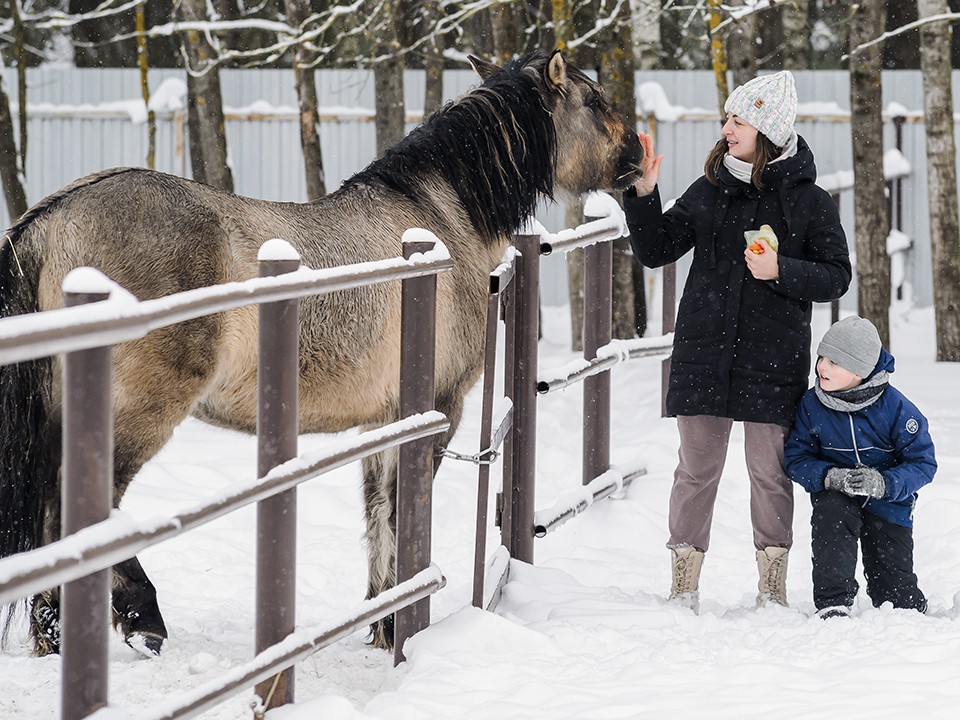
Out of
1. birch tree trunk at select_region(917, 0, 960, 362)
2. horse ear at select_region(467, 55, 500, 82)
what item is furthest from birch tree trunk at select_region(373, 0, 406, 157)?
horse ear at select_region(467, 55, 500, 82)

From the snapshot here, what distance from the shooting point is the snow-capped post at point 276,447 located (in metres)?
2.69

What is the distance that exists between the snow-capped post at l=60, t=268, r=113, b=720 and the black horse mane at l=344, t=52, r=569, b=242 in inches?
93.2

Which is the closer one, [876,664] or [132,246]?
[876,664]

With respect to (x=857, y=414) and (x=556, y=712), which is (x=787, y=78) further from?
(x=556, y=712)

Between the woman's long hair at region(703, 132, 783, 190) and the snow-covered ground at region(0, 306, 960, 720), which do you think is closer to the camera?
the snow-covered ground at region(0, 306, 960, 720)

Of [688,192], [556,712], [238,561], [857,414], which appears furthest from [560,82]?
[556,712]

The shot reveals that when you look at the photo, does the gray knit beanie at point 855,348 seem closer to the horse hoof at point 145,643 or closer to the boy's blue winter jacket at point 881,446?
the boy's blue winter jacket at point 881,446

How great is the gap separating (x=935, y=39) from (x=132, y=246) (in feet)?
21.0

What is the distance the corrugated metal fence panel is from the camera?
13.4m

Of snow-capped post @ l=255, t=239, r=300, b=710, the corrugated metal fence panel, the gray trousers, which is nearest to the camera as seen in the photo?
snow-capped post @ l=255, t=239, r=300, b=710

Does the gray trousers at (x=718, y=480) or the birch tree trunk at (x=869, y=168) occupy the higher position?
the birch tree trunk at (x=869, y=168)

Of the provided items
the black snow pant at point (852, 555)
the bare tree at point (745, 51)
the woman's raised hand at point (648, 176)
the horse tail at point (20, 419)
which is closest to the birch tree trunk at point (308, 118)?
the bare tree at point (745, 51)

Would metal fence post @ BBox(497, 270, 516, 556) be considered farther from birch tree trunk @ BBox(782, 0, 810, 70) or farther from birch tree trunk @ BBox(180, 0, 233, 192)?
birch tree trunk @ BBox(782, 0, 810, 70)

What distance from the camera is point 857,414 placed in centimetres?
383
